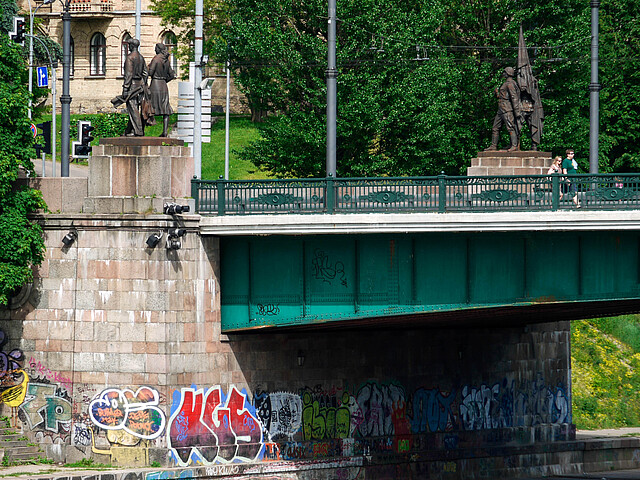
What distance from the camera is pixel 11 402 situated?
34.5 metres

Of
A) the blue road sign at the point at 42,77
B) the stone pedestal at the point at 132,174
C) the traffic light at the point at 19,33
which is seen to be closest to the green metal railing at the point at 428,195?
the stone pedestal at the point at 132,174

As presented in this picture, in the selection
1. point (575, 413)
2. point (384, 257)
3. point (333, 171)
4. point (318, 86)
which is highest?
point (318, 86)

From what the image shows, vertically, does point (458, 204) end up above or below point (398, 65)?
below

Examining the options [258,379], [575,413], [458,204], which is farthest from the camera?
→ [575,413]

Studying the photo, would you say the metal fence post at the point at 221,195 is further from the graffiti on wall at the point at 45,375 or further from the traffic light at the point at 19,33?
the traffic light at the point at 19,33

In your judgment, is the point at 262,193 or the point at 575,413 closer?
the point at 262,193

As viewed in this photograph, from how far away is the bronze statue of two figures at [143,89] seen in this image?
1395 inches

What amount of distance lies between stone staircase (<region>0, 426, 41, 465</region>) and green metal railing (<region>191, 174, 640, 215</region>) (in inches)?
289

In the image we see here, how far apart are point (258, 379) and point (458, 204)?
719 cm

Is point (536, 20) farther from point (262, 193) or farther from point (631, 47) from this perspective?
point (262, 193)

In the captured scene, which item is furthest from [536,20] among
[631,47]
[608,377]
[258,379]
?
[258,379]

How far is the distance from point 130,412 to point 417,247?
8324mm

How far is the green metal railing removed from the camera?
3312 centimetres

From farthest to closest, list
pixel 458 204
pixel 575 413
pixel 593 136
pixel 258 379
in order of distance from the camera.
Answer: pixel 575 413 < pixel 593 136 < pixel 258 379 < pixel 458 204
